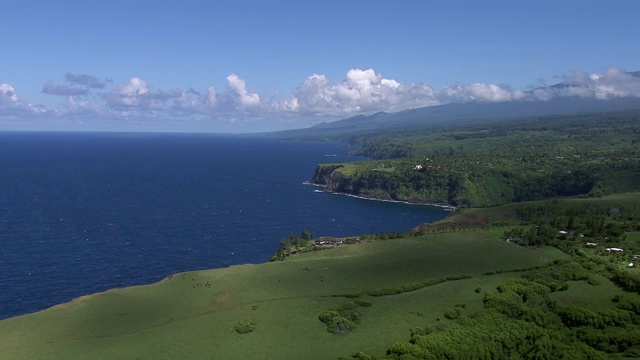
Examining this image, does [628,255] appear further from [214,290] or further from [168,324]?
[168,324]

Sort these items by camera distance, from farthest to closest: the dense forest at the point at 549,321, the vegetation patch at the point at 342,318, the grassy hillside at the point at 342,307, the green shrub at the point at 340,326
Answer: the vegetation patch at the point at 342,318 → the green shrub at the point at 340,326 → the grassy hillside at the point at 342,307 → the dense forest at the point at 549,321

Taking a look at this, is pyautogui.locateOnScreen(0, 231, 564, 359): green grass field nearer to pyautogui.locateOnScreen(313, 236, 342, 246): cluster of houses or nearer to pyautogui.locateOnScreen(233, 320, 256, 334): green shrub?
pyautogui.locateOnScreen(233, 320, 256, 334): green shrub

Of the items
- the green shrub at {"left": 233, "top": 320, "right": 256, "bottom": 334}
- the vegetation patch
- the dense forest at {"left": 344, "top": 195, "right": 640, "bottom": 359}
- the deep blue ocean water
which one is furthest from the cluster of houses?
the green shrub at {"left": 233, "top": 320, "right": 256, "bottom": 334}

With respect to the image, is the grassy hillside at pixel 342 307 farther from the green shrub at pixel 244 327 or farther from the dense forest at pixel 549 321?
the dense forest at pixel 549 321

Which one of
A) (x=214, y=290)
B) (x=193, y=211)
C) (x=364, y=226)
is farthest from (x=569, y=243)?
(x=193, y=211)

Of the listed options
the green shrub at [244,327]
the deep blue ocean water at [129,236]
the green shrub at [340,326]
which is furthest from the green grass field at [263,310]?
the deep blue ocean water at [129,236]

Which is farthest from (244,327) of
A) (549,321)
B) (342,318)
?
(549,321)

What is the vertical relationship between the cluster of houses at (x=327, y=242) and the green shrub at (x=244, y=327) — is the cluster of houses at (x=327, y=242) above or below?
below

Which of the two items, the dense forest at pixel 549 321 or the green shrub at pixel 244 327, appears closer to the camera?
the dense forest at pixel 549 321
